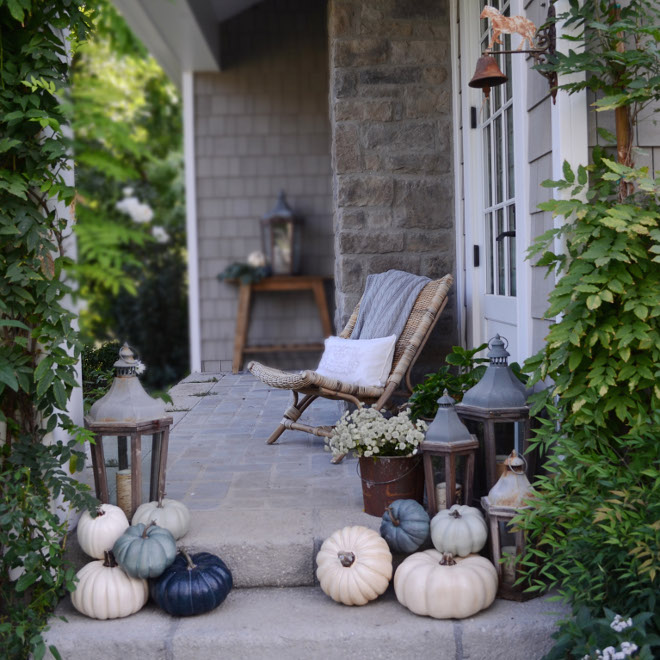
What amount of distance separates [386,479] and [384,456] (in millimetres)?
79

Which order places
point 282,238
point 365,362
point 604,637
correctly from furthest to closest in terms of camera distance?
point 282,238 < point 365,362 < point 604,637

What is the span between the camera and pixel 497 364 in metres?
2.59

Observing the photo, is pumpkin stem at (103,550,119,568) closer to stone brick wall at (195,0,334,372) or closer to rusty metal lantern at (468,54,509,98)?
rusty metal lantern at (468,54,509,98)

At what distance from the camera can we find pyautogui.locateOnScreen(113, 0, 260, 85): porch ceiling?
5121 millimetres

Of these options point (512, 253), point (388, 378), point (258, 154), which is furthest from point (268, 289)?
point (512, 253)

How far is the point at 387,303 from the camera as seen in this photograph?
3951mm

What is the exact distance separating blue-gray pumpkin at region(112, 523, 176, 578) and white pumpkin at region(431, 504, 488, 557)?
0.79 m

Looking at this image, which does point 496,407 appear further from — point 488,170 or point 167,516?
point 488,170

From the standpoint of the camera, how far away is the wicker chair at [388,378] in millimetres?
3582

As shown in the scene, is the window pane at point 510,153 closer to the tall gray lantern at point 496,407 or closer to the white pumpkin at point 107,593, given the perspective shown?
the tall gray lantern at point 496,407

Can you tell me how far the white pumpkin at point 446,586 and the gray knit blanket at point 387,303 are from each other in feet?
5.63

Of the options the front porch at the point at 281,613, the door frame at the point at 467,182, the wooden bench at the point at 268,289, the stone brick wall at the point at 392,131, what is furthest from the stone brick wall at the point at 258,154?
the front porch at the point at 281,613

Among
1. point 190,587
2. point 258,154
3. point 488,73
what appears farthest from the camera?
point 258,154

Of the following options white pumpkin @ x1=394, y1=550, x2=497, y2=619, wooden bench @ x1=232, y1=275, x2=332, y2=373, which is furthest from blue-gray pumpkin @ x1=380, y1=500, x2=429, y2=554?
wooden bench @ x1=232, y1=275, x2=332, y2=373
